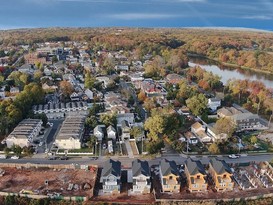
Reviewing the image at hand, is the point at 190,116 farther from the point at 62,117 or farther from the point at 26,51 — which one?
the point at 26,51

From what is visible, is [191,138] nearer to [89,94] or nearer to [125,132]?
[125,132]

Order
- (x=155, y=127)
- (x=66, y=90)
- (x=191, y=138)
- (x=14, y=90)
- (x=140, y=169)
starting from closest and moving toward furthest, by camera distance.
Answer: (x=140, y=169) → (x=155, y=127) → (x=191, y=138) → (x=66, y=90) → (x=14, y=90)

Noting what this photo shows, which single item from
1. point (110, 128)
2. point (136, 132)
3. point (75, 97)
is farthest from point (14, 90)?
point (136, 132)

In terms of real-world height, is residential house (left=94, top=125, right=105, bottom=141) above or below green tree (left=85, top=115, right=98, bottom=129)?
below

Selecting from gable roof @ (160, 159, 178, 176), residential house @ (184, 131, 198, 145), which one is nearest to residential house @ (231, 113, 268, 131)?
residential house @ (184, 131, 198, 145)

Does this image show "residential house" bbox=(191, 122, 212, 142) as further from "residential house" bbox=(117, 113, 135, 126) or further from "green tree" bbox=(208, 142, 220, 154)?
"residential house" bbox=(117, 113, 135, 126)

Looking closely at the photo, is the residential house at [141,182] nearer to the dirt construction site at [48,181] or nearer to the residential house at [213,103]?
the dirt construction site at [48,181]

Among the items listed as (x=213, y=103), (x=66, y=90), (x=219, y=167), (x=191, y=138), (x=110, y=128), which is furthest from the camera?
(x=66, y=90)
